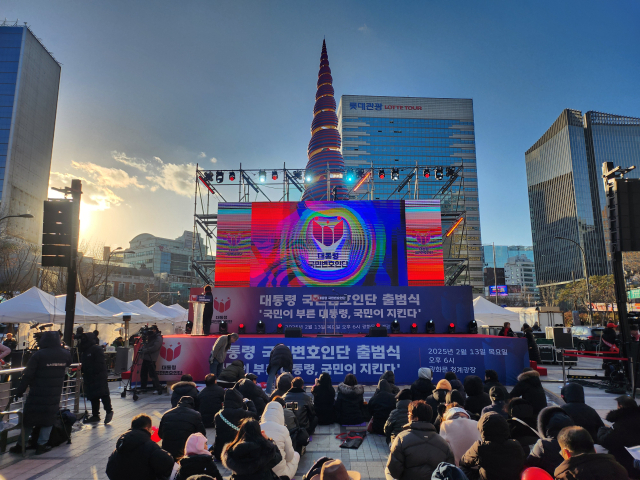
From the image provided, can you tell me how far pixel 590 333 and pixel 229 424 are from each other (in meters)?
25.2

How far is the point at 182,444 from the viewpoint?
492cm

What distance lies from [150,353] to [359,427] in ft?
20.5

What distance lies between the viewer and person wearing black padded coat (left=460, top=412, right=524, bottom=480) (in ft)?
11.6

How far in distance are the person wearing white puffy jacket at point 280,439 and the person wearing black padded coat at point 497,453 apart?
2135mm

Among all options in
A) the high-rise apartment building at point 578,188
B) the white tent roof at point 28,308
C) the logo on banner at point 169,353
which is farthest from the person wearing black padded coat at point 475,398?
the high-rise apartment building at point 578,188

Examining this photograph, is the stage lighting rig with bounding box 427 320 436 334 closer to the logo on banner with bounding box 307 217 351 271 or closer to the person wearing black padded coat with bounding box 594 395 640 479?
the logo on banner with bounding box 307 217 351 271

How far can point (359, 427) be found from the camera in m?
7.86

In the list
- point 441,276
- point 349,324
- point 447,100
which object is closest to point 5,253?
A: point 349,324

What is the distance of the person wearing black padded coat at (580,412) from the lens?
4.73 m

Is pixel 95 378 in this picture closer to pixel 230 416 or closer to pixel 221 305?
pixel 230 416

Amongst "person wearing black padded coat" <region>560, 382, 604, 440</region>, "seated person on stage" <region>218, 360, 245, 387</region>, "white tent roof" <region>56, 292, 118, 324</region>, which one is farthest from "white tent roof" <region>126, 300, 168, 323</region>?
"person wearing black padded coat" <region>560, 382, 604, 440</region>

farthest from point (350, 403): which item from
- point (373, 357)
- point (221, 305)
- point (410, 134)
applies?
point (410, 134)

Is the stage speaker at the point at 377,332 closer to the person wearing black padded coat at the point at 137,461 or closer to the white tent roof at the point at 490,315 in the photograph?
the person wearing black padded coat at the point at 137,461

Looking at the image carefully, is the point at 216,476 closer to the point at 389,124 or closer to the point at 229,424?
the point at 229,424
